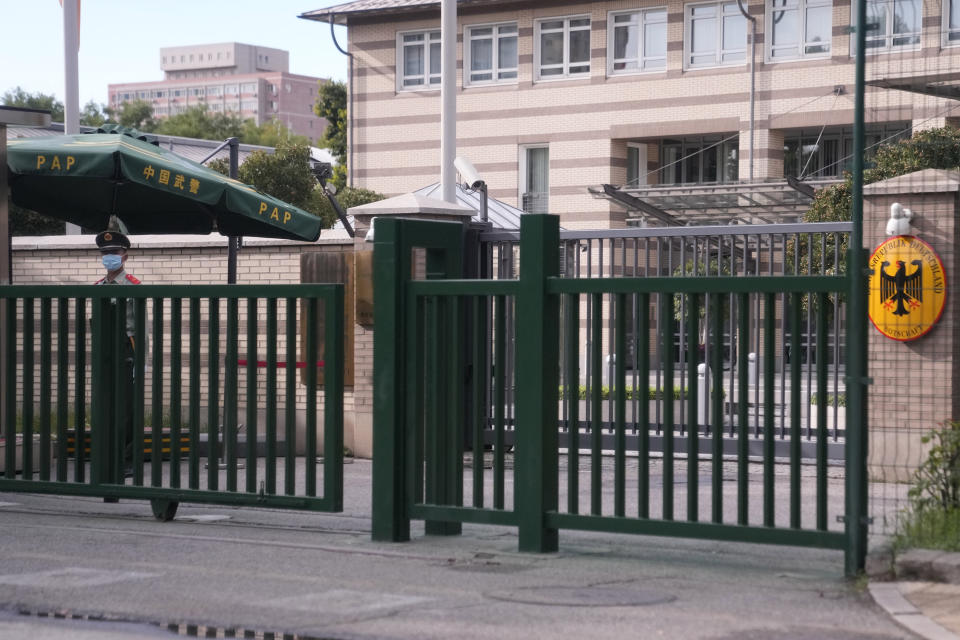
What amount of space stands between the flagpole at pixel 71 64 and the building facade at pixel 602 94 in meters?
19.8

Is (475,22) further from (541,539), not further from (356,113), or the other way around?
(541,539)

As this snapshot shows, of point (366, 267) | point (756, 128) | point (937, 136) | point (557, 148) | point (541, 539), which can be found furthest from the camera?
point (557, 148)

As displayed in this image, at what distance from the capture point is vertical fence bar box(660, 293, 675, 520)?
7.72 m

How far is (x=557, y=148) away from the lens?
43.2m

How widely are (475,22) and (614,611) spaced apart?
39.2 m

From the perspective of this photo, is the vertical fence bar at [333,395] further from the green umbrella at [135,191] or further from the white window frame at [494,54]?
the white window frame at [494,54]

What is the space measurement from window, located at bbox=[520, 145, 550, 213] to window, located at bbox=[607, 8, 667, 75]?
125 inches

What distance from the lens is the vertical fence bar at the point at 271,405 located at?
906 centimetres

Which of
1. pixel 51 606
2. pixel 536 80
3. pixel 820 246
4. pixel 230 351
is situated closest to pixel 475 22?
pixel 536 80

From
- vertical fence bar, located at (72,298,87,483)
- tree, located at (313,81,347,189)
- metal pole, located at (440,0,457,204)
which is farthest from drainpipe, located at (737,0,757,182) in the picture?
vertical fence bar, located at (72,298,87,483)

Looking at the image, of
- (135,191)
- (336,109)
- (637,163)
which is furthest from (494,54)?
(135,191)

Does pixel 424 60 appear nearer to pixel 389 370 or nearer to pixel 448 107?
pixel 448 107

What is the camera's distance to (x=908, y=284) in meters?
11.2

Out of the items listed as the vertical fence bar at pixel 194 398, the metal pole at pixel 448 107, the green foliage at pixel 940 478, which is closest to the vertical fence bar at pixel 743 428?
the green foliage at pixel 940 478
